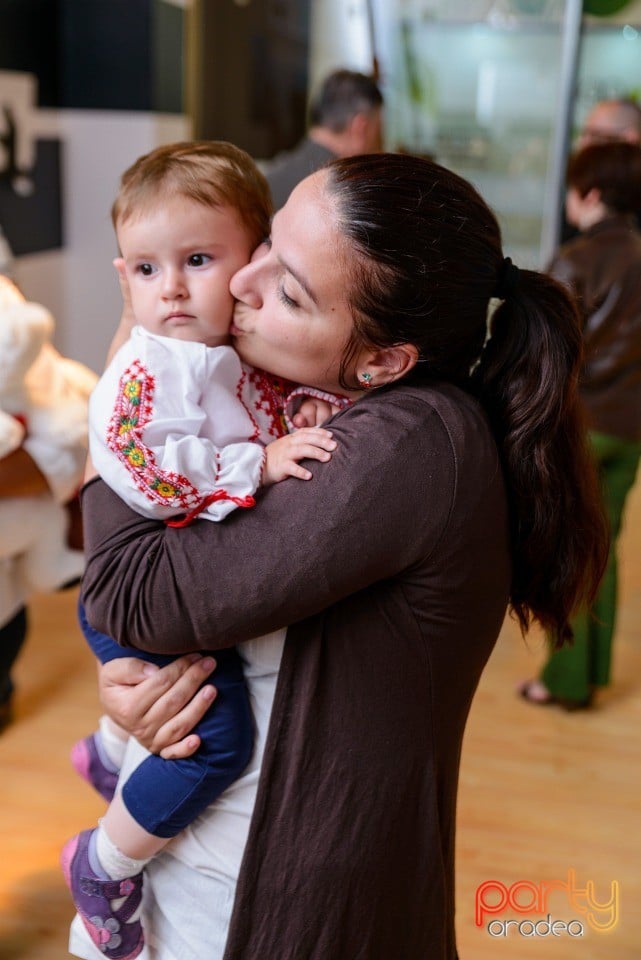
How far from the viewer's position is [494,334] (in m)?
1.12

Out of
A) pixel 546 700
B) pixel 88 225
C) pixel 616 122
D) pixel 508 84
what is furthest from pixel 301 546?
pixel 508 84

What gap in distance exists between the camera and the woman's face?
1021mm

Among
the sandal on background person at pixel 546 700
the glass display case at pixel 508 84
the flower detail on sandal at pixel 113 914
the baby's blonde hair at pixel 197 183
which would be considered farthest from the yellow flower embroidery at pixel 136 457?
the glass display case at pixel 508 84

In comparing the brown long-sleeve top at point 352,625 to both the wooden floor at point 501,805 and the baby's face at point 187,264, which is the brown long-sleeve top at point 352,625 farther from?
the wooden floor at point 501,805

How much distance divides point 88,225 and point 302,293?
3060 millimetres

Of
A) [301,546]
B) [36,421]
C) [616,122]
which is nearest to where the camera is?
[301,546]

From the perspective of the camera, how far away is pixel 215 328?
46.8 inches

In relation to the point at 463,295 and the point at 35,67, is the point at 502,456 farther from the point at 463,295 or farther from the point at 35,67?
the point at 35,67

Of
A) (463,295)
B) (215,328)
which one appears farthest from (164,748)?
(463,295)

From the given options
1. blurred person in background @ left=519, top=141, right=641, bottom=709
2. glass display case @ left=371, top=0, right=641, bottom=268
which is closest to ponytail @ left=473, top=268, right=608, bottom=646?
blurred person in background @ left=519, top=141, right=641, bottom=709

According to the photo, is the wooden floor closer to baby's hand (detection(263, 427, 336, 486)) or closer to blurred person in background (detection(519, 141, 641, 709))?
blurred person in background (detection(519, 141, 641, 709))

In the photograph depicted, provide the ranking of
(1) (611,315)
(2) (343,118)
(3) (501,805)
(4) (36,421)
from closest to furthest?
(4) (36,421) → (3) (501,805) → (1) (611,315) → (2) (343,118)

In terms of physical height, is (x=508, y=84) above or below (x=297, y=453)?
above

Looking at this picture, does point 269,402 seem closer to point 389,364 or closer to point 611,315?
point 389,364
